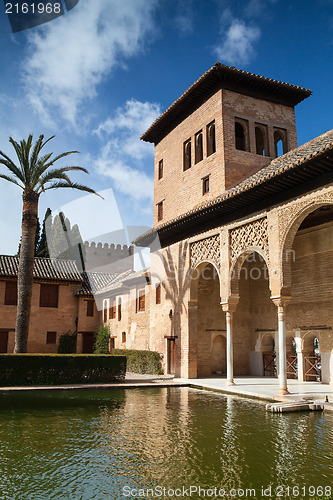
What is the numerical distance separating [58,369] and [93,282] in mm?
14326

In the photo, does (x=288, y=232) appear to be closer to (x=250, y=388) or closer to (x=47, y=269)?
(x=250, y=388)

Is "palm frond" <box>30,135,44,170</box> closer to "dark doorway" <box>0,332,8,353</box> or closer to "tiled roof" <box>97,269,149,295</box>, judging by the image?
"tiled roof" <box>97,269,149,295</box>

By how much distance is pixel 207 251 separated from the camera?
1496cm

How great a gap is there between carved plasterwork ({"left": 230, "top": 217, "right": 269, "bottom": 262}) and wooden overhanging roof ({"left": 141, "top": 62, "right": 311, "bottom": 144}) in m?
6.41

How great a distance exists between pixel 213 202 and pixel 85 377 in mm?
7072

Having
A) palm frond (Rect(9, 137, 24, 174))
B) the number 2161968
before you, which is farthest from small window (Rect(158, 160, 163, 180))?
the number 2161968

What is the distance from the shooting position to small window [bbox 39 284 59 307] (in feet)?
84.3

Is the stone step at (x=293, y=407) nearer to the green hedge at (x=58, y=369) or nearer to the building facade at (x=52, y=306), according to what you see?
the green hedge at (x=58, y=369)

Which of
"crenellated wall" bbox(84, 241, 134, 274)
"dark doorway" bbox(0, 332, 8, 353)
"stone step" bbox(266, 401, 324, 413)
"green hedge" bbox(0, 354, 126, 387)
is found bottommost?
"stone step" bbox(266, 401, 324, 413)

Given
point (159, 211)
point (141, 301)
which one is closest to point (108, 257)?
point (141, 301)

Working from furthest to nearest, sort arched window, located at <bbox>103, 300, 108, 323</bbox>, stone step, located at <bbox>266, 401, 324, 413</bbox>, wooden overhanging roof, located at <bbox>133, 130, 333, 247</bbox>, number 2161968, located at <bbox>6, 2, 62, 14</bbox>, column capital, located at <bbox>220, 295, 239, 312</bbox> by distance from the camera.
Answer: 1. arched window, located at <bbox>103, 300, 108, 323</bbox>
2. column capital, located at <bbox>220, 295, 239, 312</bbox>
3. wooden overhanging roof, located at <bbox>133, 130, 333, 247</bbox>
4. stone step, located at <bbox>266, 401, 324, 413</bbox>
5. number 2161968, located at <bbox>6, 2, 62, 14</bbox>

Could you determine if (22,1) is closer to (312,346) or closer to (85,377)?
(85,377)

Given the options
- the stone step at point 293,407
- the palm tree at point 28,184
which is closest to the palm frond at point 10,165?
the palm tree at point 28,184

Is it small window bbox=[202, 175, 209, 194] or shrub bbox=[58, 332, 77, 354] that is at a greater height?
small window bbox=[202, 175, 209, 194]
